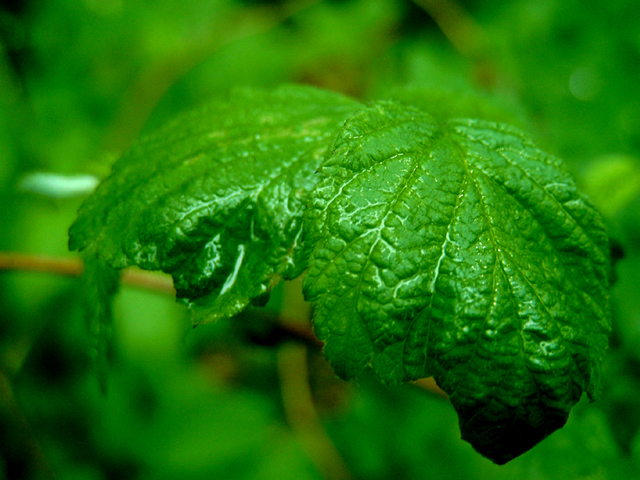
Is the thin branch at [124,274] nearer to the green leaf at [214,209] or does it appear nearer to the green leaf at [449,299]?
the green leaf at [214,209]

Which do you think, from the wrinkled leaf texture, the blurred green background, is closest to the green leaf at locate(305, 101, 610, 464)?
the wrinkled leaf texture

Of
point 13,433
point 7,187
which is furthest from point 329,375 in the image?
point 7,187

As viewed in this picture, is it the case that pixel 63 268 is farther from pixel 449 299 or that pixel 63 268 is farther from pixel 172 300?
pixel 449 299

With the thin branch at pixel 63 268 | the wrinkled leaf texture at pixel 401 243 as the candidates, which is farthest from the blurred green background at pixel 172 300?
the wrinkled leaf texture at pixel 401 243

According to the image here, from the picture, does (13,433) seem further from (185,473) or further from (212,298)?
(212,298)

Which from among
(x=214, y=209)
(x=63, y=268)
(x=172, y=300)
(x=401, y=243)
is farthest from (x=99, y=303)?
(x=172, y=300)

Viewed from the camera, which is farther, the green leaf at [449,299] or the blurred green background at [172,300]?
the blurred green background at [172,300]
